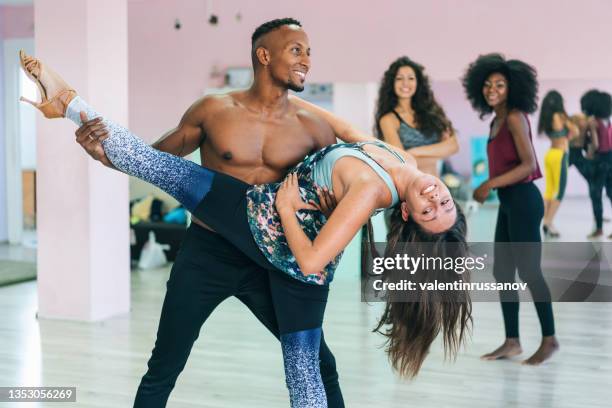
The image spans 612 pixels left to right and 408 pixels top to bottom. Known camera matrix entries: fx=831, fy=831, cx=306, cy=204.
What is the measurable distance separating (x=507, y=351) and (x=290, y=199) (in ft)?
7.44

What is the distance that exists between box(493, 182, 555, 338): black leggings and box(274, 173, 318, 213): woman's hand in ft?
6.20

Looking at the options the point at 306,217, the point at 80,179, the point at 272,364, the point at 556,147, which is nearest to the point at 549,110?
the point at 556,147

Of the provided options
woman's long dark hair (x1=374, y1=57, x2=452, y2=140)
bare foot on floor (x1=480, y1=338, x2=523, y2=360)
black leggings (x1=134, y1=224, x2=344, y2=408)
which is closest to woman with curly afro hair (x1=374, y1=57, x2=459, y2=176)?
woman's long dark hair (x1=374, y1=57, x2=452, y2=140)

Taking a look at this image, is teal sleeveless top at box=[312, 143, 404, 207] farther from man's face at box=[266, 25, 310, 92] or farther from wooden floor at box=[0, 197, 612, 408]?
wooden floor at box=[0, 197, 612, 408]

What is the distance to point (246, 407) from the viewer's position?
348 cm

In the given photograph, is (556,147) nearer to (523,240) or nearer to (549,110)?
(549,110)

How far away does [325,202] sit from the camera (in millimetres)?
2359

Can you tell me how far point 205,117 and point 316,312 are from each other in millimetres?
718

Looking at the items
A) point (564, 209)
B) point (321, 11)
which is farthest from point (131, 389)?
point (321, 11)

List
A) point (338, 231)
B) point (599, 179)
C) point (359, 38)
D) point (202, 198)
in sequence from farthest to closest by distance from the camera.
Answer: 1. point (359, 38)
2. point (599, 179)
3. point (202, 198)
4. point (338, 231)

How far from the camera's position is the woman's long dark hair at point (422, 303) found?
2.42 meters

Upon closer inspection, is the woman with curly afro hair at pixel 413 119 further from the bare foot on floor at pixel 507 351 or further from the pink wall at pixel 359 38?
the pink wall at pixel 359 38

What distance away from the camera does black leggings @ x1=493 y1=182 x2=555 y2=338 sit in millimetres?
3977

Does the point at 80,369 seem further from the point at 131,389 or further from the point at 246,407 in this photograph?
the point at 246,407
